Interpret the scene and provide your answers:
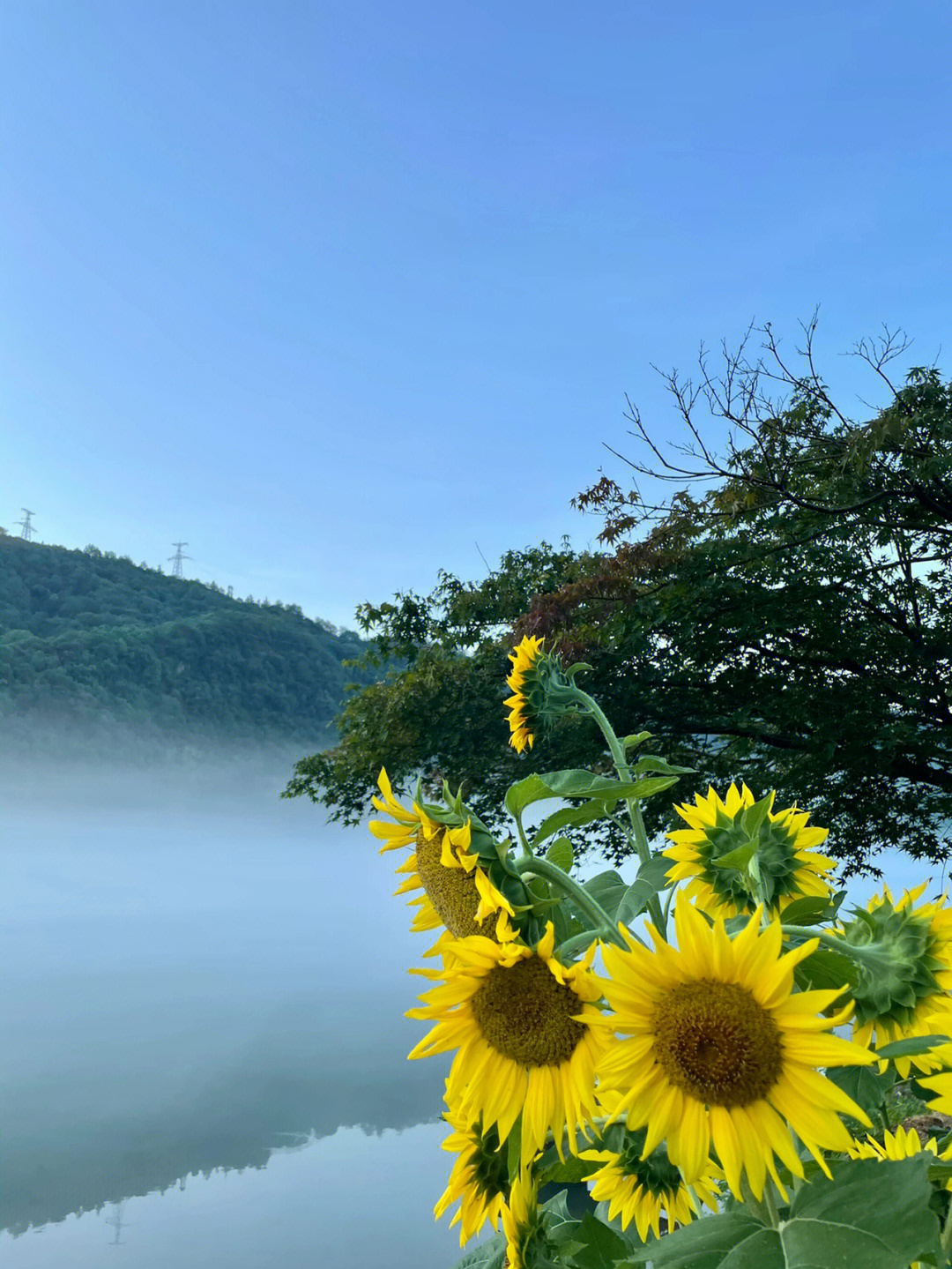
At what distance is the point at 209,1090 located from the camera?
52.5ft

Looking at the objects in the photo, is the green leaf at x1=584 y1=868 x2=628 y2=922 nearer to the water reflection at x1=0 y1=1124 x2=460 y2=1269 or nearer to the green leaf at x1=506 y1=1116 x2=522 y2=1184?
the green leaf at x1=506 y1=1116 x2=522 y2=1184

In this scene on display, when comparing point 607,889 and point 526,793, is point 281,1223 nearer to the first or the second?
point 607,889

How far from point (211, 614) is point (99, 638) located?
5.69 metres

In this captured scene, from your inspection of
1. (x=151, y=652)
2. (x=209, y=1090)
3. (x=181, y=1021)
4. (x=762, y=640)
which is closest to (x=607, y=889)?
(x=762, y=640)

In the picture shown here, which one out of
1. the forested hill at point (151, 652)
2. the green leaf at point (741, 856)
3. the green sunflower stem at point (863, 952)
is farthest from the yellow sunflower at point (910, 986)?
the forested hill at point (151, 652)

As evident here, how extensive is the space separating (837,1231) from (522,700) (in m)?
1.00

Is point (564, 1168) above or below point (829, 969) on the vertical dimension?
below

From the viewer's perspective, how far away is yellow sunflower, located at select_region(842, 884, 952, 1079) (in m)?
0.61

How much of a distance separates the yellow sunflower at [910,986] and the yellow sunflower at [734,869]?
18 cm

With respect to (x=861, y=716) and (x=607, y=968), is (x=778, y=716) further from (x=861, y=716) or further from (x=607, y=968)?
(x=607, y=968)

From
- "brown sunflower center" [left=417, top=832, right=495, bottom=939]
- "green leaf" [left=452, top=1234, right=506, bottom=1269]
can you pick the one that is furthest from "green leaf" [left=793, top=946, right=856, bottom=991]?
"green leaf" [left=452, top=1234, right=506, bottom=1269]

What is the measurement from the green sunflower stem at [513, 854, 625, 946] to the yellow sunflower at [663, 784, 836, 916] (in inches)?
8.5

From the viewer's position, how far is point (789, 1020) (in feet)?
1.68

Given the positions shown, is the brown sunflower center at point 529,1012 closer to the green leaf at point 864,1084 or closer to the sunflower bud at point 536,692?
the green leaf at point 864,1084
